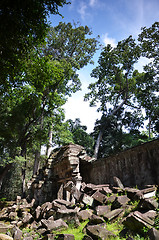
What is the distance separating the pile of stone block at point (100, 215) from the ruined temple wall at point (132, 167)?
0.51 metres

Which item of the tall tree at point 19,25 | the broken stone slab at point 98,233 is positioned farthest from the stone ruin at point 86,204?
the tall tree at point 19,25

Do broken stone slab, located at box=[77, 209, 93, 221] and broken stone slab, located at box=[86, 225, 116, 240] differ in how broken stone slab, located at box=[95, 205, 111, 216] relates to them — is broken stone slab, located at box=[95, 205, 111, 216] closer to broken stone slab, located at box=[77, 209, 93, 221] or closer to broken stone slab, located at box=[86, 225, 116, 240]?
broken stone slab, located at box=[77, 209, 93, 221]

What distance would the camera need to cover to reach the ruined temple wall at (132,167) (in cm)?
638

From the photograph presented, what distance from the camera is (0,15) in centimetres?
462

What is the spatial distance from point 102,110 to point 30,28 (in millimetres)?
19377

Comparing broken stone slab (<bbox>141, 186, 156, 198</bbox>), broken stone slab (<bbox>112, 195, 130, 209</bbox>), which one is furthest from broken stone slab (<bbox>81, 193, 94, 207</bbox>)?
broken stone slab (<bbox>141, 186, 156, 198</bbox>)

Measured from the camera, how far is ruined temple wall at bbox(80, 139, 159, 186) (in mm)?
6379

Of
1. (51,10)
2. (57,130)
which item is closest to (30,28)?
(51,10)

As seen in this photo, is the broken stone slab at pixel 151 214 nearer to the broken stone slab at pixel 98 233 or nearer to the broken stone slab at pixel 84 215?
the broken stone slab at pixel 98 233

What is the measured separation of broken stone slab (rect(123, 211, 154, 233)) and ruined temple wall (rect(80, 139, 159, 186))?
8.31 ft

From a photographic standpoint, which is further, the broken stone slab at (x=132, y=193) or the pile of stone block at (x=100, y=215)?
the broken stone slab at (x=132, y=193)

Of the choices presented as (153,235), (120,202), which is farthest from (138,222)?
(120,202)

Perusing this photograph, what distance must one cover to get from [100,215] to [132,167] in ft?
8.70

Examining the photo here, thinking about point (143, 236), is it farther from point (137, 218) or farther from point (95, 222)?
point (95, 222)
